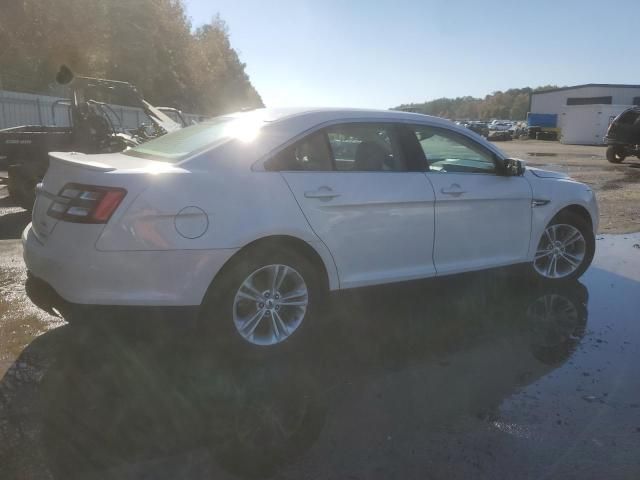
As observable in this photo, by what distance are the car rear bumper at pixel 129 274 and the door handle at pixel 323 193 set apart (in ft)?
2.35

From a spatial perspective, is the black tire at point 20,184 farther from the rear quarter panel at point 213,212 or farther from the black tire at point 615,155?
the black tire at point 615,155

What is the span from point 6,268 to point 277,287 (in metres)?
3.57

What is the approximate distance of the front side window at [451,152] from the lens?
15.1 ft

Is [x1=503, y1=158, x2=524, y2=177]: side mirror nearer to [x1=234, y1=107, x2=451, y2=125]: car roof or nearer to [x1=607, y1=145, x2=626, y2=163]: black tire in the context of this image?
[x1=234, y1=107, x2=451, y2=125]: car roof

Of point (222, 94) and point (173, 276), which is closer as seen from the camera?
point (173, 276)

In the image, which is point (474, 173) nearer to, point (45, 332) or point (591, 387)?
point (591, 387)

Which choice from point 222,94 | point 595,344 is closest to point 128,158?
point 595,344

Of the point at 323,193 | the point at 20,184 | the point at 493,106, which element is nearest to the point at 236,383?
the point at 323,193

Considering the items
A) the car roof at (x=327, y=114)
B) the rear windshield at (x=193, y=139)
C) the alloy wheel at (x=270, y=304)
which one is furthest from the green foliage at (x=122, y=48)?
the alloy wheel at (x=270, y=304)

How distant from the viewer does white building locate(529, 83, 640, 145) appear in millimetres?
41781

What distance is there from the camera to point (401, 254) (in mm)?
4266

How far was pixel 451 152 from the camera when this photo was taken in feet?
16.0

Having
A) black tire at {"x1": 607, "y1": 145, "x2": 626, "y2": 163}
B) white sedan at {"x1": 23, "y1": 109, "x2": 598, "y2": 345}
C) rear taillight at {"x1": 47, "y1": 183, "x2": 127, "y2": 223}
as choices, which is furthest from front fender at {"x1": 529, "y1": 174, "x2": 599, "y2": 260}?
black tire at {"x1": 607, "y1": 145, "x2": 626, "y2": 163}

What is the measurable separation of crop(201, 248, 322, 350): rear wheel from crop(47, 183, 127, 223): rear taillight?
2.51ft
